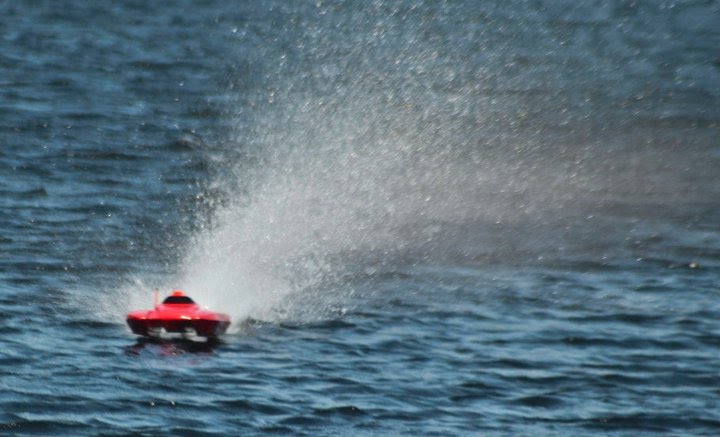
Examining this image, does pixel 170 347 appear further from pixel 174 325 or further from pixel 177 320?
pixel 177 320

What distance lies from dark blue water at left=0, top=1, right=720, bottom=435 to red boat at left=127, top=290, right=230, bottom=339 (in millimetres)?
285

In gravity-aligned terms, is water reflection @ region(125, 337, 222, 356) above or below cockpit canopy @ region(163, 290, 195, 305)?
below

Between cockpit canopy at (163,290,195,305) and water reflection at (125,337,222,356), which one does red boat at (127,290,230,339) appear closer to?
cockpit canopy at (163,290,195,305)

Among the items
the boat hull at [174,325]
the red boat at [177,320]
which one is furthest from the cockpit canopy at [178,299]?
the boat hull at [174,325]

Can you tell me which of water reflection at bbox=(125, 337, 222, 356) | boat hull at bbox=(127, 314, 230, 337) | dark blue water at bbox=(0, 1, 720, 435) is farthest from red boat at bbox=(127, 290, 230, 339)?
dark blue water at bbox=(0, 1, 720, 435)

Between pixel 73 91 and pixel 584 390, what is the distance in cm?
2892

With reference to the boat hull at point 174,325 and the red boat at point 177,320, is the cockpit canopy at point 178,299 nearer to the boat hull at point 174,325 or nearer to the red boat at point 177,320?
the red boat at point 177,320

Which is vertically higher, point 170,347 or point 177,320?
point 177,320

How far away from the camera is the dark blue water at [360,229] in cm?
2319

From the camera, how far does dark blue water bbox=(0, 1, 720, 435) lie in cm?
2319

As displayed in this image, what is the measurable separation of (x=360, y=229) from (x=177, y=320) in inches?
391

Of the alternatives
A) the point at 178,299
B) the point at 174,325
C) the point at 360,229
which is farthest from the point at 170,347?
the point at 360,229

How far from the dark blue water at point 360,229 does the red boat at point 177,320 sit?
0.94 feet

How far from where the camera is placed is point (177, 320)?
80.8 feet
